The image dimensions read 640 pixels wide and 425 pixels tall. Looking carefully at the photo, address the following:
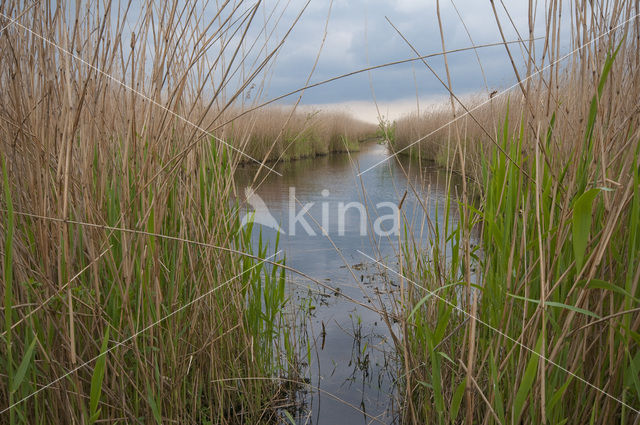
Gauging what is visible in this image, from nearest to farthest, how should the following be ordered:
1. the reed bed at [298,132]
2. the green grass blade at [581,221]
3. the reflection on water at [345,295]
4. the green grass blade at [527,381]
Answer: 1. the green grass blade at [581,221]
2. the green grass blade at [527,381]
3. the reflection on water at [345,295]
4. the reed bed at [298,132]

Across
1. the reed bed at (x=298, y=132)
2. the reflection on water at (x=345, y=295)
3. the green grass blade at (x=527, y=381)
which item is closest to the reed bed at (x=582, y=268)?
the green grass blade at (x=527, y=381)

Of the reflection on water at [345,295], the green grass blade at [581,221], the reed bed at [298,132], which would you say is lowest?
the reflection on water at [345,295]

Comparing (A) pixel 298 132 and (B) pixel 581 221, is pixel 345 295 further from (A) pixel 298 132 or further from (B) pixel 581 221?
(A) pixel 298 132

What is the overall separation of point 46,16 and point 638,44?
3.92 feet

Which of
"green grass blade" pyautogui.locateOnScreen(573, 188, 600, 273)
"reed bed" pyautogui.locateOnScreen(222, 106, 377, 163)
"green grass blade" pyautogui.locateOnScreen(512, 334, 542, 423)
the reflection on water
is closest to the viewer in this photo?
"green grass blade" pyautogui.locateOnScreen(573, 188, 600, 273)

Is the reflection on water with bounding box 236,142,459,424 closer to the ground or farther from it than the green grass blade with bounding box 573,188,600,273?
closer to the ground

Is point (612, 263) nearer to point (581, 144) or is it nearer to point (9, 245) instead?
point (581, 144)

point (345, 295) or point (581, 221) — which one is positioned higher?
point (581, 221)

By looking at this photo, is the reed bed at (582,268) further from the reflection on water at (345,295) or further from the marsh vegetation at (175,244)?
the reflection on water at (345,295)

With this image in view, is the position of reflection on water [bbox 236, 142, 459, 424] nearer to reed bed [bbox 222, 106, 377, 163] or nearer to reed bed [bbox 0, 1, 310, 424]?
reed bed [bbox 0, 1, 310, 424]

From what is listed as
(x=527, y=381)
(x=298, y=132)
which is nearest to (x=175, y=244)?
(x=527, y=381)

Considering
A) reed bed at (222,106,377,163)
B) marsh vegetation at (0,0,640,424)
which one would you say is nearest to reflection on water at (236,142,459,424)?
marsh vegetation at (0,0,640,424)

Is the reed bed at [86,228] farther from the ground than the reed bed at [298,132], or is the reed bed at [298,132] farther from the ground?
the reed bed at [298,132]

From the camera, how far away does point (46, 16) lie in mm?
1044
